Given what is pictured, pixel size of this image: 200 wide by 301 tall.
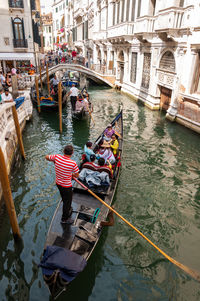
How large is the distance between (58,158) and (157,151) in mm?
5133

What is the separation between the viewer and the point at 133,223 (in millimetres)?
4520

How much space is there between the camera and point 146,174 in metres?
6.29

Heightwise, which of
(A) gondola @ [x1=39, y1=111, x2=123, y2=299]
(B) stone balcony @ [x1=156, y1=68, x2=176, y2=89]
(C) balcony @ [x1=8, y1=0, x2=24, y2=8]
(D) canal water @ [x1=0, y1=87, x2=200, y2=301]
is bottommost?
(D) canal water @ [x1=0, y1=87, x2=200, y2=301]

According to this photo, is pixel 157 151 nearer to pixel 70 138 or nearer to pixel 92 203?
pixel 70 138

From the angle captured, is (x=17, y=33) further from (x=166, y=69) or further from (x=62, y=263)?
(x=62, y=263)

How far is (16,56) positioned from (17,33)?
159 centimetres

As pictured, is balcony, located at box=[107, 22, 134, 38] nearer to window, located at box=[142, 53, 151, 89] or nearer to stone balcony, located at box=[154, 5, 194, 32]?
window, located at box=[142, 53, 151, 89]

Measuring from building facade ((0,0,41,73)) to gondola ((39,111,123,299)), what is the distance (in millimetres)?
15534

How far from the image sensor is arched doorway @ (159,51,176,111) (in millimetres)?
10531

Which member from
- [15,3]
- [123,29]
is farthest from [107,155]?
[15,3]

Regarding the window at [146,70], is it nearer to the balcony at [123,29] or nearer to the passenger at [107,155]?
the balcony at [123,29]

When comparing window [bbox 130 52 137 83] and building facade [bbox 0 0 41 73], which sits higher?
building facade [bbox 0 0 41 73]

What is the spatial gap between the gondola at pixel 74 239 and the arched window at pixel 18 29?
15854mm

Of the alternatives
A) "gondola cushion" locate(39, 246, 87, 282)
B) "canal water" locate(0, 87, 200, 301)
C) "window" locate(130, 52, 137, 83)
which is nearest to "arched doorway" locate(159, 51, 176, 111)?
"canal water" locate(0, 87, 200, 301)
